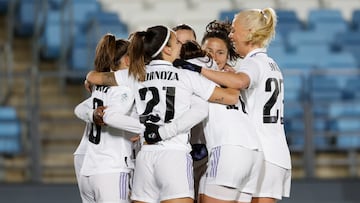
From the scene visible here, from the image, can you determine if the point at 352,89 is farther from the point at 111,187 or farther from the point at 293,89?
the point at 111,187

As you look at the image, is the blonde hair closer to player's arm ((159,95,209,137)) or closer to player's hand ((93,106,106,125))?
player's arm ((159,95,209,137))

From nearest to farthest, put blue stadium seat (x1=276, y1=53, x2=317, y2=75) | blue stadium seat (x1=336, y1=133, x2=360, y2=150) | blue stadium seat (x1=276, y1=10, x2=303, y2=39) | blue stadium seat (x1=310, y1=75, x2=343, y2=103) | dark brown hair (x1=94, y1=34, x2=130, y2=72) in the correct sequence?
dark brown hair (x1=94, y1=34, x2=130, y2=72)
blue stadium seat (x1=336, y1=133, x2=360, y2=150)
blue stadium seat (x1=310, y1=75, x2=343, y2=103)
blue stadium seat (x1=276, y1=53, x2=317, y2=75)
blue stadium seat (x1=276, y1=10, x2=303, y2=39)

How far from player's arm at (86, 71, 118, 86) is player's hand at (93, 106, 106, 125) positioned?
154mm

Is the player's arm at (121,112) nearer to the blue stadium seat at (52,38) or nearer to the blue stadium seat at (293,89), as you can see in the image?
the blue stadium seat at (293,89)

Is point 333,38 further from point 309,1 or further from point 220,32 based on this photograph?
point 220,32

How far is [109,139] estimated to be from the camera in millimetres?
6426

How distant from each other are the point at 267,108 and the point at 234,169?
0.42 metres

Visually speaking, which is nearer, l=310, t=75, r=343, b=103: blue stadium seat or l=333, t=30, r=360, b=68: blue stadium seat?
l=310, t=75, r=343, b=103: blue stadium seat

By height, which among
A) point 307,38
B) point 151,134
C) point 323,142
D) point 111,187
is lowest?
point 323,142

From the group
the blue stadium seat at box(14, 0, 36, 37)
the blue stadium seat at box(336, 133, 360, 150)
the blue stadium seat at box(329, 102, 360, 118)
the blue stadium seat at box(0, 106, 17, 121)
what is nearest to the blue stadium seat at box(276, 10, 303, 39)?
the blue stadium seat at box(329, 102, 360, 118)

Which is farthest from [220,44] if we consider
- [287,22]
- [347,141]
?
[287,22]

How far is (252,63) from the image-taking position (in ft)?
20.1

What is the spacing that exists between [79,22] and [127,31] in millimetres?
583

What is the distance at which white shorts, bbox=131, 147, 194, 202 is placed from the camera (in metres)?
5.93
